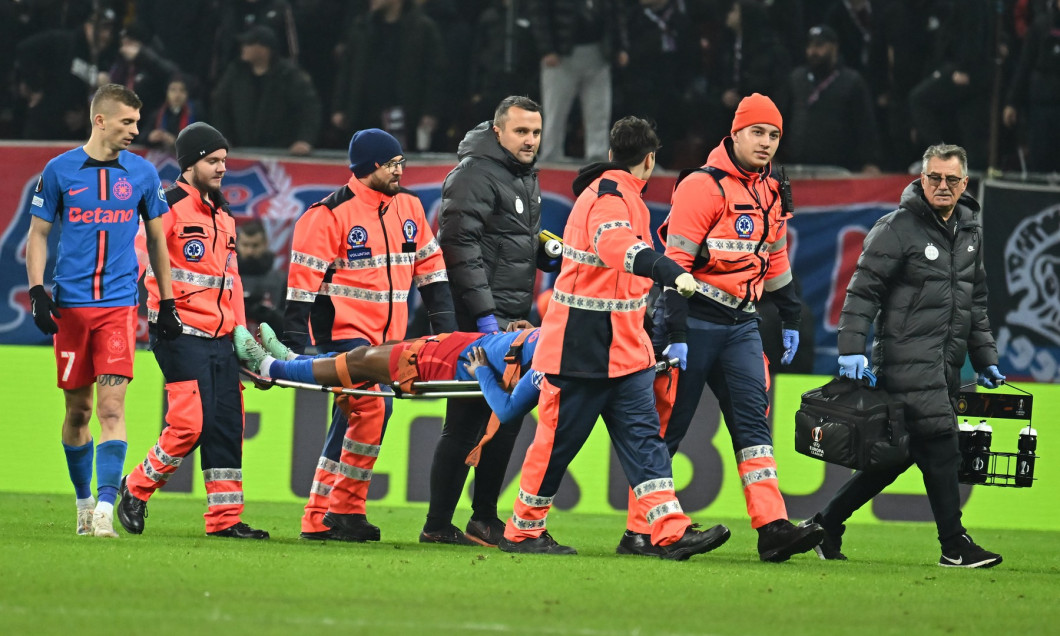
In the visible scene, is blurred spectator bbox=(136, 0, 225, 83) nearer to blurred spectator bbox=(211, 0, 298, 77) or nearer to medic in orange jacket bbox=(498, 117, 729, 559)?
blurred spectator bbox=(211, 0, 298, 77)

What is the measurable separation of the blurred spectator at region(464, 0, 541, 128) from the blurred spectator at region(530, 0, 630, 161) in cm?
20

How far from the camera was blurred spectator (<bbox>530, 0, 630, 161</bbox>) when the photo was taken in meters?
13.5

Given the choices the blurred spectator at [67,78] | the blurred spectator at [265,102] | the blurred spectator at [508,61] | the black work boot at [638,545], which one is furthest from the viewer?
the blurred spectator at [67,78]

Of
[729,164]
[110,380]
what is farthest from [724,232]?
[110,380]

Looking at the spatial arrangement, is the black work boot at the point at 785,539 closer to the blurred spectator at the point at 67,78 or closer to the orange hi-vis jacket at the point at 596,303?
the orange hi-vis jacket at the point at 596,303

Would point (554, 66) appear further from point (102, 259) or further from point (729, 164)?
point (102, 259)

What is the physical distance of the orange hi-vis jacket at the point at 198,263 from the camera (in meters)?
7.97

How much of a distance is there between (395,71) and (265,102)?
1257 millimetres

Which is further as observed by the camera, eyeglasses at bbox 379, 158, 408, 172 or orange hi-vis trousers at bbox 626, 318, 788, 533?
eyeglasses at bbox 379, 158, 408, 172

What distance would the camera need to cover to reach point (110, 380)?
7.55 m

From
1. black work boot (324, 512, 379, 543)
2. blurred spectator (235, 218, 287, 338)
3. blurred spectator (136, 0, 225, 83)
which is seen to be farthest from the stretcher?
blurred spectator (136, 0, 225, 83)

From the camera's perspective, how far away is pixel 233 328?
8.16 meters

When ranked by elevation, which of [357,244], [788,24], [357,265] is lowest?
[357,265]

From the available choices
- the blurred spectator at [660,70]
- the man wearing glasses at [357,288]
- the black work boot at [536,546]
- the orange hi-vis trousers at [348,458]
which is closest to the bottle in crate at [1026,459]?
the black work boot at [536,546]
